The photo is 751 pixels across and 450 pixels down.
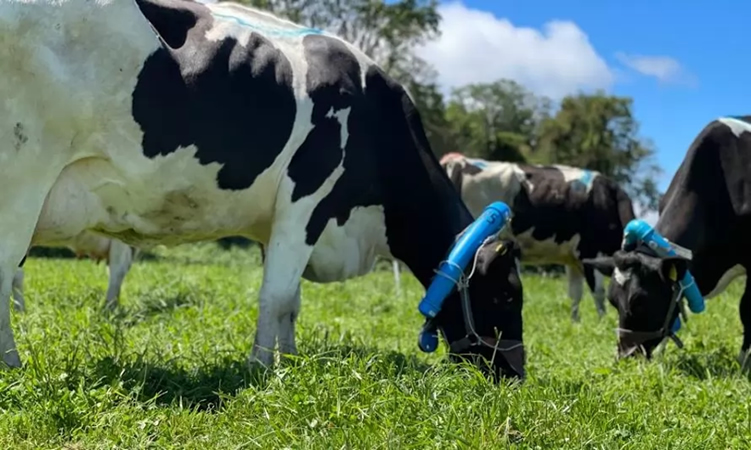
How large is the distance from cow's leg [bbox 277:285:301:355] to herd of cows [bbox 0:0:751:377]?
17 mm

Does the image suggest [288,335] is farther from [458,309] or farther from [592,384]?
[592,384]

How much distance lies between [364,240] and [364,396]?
1.79 m

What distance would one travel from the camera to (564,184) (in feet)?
40.3

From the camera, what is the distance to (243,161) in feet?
14.2

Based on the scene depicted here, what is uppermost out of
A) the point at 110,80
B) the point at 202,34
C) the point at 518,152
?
the point at 202,34

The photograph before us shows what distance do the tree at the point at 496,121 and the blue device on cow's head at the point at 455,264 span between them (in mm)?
33474

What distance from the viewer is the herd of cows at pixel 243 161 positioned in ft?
12.4

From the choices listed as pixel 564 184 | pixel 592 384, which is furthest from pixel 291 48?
pixel 564 184

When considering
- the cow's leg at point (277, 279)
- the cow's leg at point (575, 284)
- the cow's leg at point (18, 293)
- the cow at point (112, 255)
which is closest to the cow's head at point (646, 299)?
the cow's leg at point (277, 279)

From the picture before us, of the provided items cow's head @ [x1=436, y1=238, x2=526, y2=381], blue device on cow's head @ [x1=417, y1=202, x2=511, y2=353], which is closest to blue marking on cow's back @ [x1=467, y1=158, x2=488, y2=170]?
blue device on cow's head @ [x1=417, y1=202, x2=511, y2=353]

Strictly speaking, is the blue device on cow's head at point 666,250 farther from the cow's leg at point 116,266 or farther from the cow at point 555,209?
the cow's leg at point 116,266

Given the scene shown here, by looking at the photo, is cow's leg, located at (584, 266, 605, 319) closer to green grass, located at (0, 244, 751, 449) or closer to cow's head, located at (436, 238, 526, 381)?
green grass, located at (0, 244, 751, 449)

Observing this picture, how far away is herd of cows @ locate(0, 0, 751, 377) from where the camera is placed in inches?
149

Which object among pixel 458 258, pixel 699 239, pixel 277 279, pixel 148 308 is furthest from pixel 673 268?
pixel 148 308
